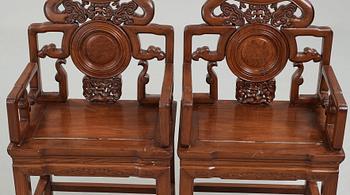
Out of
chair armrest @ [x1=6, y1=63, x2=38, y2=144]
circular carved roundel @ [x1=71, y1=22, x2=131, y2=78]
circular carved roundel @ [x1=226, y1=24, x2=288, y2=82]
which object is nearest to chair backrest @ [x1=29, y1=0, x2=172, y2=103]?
circular carved roundel @ [x1=71, y1=22, x2=131, y2=78]

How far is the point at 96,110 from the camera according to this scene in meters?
2.80

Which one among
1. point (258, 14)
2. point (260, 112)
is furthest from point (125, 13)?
point (260, 112)

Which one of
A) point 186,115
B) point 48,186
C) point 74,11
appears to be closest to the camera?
point 186,115

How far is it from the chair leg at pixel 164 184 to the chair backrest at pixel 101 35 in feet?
1.25

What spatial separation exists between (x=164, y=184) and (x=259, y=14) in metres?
0.70

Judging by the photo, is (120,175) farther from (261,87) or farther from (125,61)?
(261,87)

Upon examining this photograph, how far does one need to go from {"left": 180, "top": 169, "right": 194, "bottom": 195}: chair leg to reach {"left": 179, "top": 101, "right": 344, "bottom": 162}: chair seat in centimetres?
6

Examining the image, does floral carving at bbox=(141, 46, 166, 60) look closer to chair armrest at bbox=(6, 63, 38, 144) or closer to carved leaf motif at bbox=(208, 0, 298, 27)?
carved leaf motif at bbox=(208, 0, 298, 27)

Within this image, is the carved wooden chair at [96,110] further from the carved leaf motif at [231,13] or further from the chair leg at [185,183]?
the carved leaf motif at [231,13]

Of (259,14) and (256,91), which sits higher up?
(259,14)

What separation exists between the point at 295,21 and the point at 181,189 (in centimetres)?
72

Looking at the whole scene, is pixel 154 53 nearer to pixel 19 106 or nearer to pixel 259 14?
pixel 259 14

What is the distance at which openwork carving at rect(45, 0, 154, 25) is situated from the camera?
107 inches

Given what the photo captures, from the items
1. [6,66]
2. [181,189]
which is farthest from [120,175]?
[6,66]
